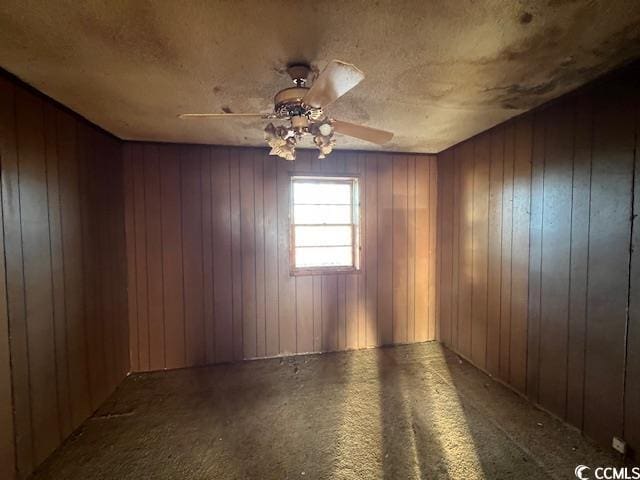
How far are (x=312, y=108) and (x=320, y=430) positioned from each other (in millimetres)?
2107

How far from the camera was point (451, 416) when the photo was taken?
2166 millimetres

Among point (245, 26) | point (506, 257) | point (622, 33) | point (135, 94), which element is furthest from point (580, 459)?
point (135, 94)

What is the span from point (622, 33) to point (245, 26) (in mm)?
1743

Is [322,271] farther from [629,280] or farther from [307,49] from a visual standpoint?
[629,280]

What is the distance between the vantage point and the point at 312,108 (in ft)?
4.80

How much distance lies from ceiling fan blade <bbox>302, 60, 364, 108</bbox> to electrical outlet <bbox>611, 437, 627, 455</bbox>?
2.50 meters

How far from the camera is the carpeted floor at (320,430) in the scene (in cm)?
172

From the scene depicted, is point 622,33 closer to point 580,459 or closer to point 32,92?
point 580,459

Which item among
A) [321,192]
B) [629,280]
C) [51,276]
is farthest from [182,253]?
[629,280]

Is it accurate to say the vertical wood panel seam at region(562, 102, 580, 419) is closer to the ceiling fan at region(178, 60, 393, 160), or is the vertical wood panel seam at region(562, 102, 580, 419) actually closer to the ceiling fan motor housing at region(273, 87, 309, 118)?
the ceiling fan at region(178, 60, 393, 160)

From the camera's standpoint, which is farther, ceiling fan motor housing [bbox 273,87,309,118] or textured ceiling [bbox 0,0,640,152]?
ceiling fan motor housing [bbox 273,87,309,118]

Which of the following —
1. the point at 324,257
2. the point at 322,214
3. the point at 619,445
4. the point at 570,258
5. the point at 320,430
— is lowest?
the point at 320,430

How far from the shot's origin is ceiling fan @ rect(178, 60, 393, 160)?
3.86 feet

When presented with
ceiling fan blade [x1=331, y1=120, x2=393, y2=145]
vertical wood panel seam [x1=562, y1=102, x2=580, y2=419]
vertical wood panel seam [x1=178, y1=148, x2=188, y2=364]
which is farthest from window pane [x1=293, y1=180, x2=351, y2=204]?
vertical wood panel seam [x1=562, y1=102, x2=580, y2=419]
